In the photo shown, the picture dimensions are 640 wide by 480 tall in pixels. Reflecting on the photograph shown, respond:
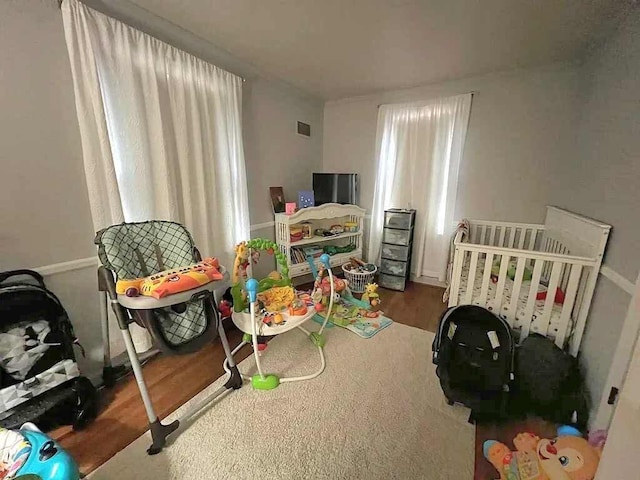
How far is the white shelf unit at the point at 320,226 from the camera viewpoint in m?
2.86

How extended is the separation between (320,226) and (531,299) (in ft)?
7.54

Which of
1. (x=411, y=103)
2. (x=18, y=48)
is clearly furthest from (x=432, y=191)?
(x=18, y=48)

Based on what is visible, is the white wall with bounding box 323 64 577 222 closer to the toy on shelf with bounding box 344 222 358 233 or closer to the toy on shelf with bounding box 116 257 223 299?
the toy on shelf with bounding box 344 222 358 233

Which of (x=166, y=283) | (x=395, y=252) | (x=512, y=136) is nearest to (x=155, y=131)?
(x=166, y=283)

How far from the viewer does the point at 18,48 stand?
129 centimetres

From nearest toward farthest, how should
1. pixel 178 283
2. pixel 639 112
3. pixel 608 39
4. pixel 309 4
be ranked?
pixel 178 283 → pixel 639 112 → pixel 309 4 → pixel 608 39

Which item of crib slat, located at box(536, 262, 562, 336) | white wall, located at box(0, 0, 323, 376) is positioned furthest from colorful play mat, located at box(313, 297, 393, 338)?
white wall, located at box(0, 0, 323, 376)

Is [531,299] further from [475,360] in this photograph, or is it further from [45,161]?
[45,161]

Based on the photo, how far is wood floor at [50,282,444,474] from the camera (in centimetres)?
130

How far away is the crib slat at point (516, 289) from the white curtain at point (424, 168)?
1.35 m

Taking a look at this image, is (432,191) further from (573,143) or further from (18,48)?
(18,48)

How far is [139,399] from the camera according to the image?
1.59 meters

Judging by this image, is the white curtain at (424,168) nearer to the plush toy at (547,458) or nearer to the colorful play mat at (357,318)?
the colorful play mat at (357,318)

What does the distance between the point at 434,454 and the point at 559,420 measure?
757 mm
